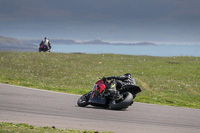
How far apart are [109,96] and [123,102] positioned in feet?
2.51

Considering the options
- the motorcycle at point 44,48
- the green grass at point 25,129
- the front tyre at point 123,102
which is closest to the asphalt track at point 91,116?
the front tyre at point 123,102

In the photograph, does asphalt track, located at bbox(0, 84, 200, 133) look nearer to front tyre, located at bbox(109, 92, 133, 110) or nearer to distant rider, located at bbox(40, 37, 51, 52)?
front tyre, located at bbox(109, 92, 133, 110)

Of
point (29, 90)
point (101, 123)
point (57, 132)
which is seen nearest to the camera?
point (57, 132)

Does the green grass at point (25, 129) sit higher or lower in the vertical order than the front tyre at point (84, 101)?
lower

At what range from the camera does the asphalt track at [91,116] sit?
10.8 metres

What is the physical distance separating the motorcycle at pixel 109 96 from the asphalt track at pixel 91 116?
29cm

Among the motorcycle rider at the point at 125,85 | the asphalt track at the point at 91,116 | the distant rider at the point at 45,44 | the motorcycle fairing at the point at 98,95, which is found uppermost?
the distant rider at the point at 45,44

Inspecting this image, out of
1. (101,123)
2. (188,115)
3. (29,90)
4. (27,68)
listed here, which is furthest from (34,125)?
(27,68)

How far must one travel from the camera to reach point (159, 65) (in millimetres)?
42625

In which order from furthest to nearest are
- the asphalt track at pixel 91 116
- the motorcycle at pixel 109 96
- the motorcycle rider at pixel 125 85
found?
the motorcycle rider at pixel 125 85, the motorcycle at pixel 109 96, the asphalt track at pixel 91 116

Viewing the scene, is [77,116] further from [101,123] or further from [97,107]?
[97,107]

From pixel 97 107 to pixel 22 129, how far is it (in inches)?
235

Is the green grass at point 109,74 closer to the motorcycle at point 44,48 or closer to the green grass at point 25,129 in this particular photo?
the motorcycle at point 44,48

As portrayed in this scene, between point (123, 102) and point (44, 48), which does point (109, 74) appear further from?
point (44, 48)
